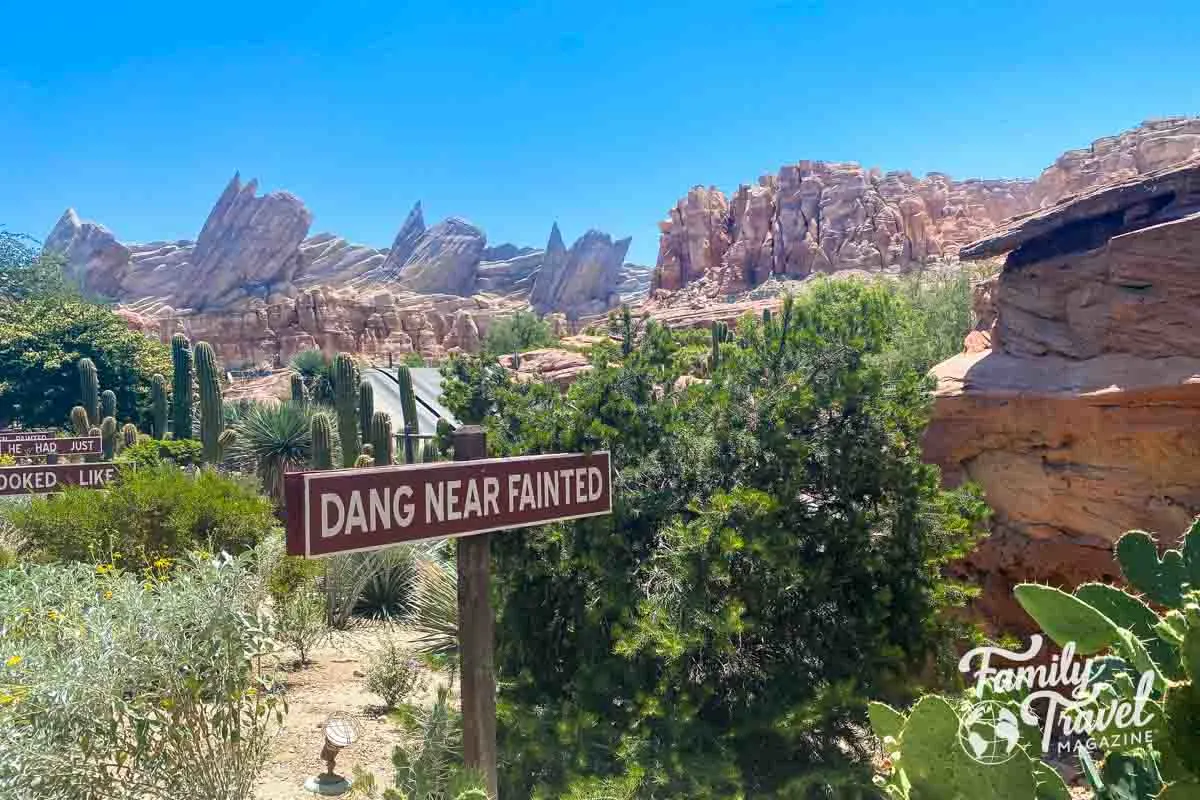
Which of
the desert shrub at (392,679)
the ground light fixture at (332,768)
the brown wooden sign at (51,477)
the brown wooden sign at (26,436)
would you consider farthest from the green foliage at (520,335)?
the ground light fixture at (332,768)

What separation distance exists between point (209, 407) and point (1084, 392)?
17651 millimetres

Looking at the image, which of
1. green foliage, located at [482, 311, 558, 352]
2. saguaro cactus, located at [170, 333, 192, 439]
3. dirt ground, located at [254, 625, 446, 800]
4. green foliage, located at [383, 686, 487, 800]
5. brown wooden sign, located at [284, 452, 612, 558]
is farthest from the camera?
green foliage, located at [482, 311, 558, 352]

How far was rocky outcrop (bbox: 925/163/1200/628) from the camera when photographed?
5.85 metres

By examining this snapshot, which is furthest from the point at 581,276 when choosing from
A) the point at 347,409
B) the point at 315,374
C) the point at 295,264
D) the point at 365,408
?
the point at 347,409

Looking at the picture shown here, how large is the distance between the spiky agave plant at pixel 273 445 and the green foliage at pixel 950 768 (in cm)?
1541

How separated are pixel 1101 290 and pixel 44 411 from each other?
133 ft

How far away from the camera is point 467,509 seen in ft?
10.2

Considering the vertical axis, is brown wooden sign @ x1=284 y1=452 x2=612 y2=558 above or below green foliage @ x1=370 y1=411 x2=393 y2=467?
above

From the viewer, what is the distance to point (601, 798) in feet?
11.0

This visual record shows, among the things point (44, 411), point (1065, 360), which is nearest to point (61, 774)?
point (1065, 360)

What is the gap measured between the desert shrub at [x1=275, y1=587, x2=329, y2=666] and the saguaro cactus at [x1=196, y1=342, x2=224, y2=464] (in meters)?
11.5

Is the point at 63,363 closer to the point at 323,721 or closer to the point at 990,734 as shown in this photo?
the point at 323,721

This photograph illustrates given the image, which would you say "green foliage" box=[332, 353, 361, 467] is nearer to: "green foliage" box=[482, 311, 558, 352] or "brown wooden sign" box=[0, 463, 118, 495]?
"brown wooden sign" box=[0, 463, 118, 495]

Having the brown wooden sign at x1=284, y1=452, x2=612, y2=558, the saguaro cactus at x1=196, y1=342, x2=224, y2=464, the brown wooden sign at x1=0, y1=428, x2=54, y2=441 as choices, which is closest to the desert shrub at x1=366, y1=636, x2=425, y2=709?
the brown wooden sign at x1=284, y1=452, x2=612, y2=558
